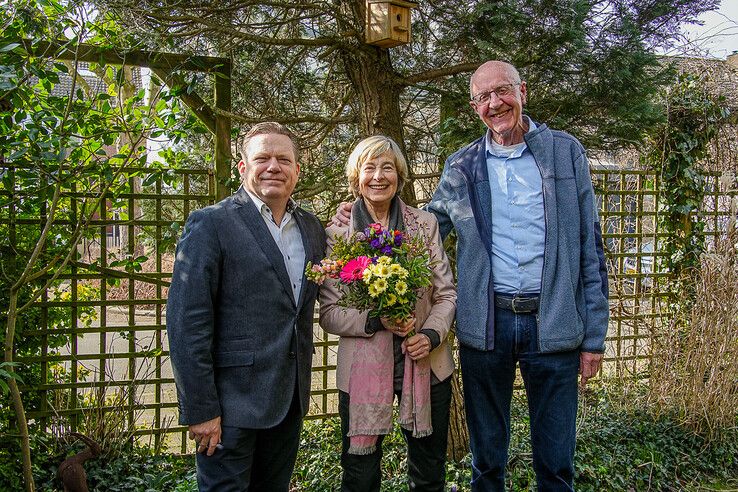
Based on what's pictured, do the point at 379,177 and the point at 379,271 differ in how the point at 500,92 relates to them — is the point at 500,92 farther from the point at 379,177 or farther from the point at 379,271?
the point at 379,271

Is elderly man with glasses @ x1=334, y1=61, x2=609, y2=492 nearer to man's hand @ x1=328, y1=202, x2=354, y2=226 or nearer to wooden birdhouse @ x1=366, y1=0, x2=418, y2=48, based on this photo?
man's hand @ x1=328, y1=202, x2=354, y2=226

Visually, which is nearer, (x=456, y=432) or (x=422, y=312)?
(x=422, y=312)

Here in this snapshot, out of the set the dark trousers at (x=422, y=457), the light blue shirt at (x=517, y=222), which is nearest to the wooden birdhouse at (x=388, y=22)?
the light blue shirt at (x=517, y=222)

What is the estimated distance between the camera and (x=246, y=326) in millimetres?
2186

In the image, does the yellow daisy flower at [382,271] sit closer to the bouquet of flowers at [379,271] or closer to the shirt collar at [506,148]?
the bouquet of flowers at [379,271]

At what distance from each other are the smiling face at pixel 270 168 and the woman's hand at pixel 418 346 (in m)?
0.72

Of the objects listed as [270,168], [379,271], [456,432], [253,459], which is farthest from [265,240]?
[456,432]

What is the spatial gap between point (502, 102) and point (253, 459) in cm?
168

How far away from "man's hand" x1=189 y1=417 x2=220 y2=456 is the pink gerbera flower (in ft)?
2.13

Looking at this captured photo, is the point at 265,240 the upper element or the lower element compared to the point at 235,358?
upper

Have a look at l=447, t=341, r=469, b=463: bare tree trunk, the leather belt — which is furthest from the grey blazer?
l=447, t=341, r=469, b=463: bare tree trunk

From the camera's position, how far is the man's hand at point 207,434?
6.95 feet

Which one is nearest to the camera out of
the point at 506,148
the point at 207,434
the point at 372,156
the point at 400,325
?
the point at 207,434

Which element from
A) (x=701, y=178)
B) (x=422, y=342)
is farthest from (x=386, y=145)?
(x=701, y=178)
